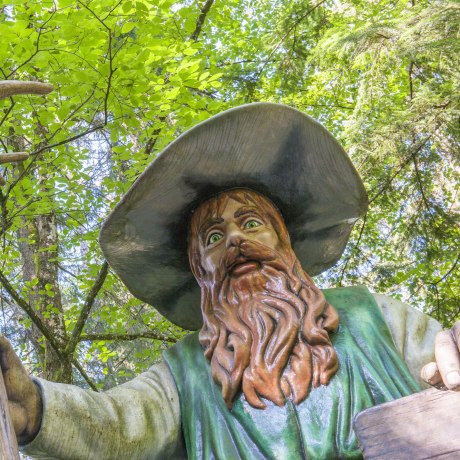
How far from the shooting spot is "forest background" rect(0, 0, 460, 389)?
4795 millimetres

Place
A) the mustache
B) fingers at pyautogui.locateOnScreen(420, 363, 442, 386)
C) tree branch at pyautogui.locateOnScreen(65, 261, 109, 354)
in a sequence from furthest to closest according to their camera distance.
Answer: tree branch at pyautogui.locateOnScreen(65, 261, 109, 354) → the mustache → fingers at pyautogui.locateOnScreen(420, 363, 442, 386)

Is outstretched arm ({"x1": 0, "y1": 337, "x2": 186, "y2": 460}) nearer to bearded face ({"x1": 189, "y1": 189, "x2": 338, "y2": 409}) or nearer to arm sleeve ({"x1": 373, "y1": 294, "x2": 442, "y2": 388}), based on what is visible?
bearded face ({"x1": 189, "y1": 189, "x2": 338, "y2": 409})

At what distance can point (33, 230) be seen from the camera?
23.2ft

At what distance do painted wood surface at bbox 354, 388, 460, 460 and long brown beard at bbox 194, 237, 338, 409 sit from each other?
2.50 feet

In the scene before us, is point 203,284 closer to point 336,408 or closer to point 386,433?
point 336,408

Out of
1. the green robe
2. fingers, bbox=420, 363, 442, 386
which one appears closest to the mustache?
the green robe

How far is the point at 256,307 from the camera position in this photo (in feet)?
9.01

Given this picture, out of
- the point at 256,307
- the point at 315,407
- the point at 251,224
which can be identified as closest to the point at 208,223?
the point at 251,224

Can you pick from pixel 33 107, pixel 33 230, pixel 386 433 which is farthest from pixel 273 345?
pixel 33 230

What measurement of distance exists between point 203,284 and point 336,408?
74cm

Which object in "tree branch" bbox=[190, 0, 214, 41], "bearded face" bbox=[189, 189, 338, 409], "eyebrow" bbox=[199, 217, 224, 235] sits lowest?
"bearded face" bbox=[189, 189, 338, 409]

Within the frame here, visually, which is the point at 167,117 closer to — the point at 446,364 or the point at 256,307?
the point at 256,307

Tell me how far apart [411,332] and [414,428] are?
1121 millimetres

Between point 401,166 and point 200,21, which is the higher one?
point 200,21
